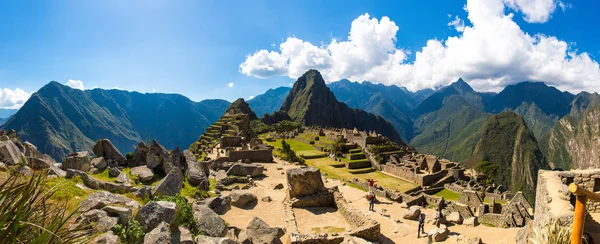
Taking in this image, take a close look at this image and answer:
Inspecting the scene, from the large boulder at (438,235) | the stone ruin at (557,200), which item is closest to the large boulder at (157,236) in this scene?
the stone ruin at (557,200)

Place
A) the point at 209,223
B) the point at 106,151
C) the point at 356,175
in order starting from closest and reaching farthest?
the point at 209,223
the point at 106,151
the point at 356,175

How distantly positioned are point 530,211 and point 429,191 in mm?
25059

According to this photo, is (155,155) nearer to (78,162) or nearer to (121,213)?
(78,162)

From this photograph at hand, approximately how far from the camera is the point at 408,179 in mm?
49281

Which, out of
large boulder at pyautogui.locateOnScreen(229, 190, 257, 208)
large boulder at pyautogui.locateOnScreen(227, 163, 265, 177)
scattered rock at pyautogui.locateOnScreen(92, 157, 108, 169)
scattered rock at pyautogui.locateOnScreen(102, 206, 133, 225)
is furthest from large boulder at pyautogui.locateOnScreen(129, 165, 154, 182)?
large boulder at pyautogui.locateOnScreen(227, 163, 265, 177)

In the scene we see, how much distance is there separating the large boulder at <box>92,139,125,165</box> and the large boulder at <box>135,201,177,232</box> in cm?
1048

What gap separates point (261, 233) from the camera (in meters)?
12.2

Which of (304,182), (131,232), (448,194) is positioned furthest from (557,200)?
(448,194)

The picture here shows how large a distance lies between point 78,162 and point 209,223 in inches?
318

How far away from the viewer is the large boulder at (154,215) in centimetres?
816

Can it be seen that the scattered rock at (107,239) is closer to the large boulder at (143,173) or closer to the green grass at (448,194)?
the large boulder at (143,173)

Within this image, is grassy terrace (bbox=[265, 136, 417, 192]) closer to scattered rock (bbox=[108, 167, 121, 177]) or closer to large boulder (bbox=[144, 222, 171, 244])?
scattered rock (bbox=[108, 167, 121, 177])

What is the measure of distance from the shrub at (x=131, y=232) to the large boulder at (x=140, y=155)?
10.7 meters

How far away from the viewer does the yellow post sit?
14.5 feet
